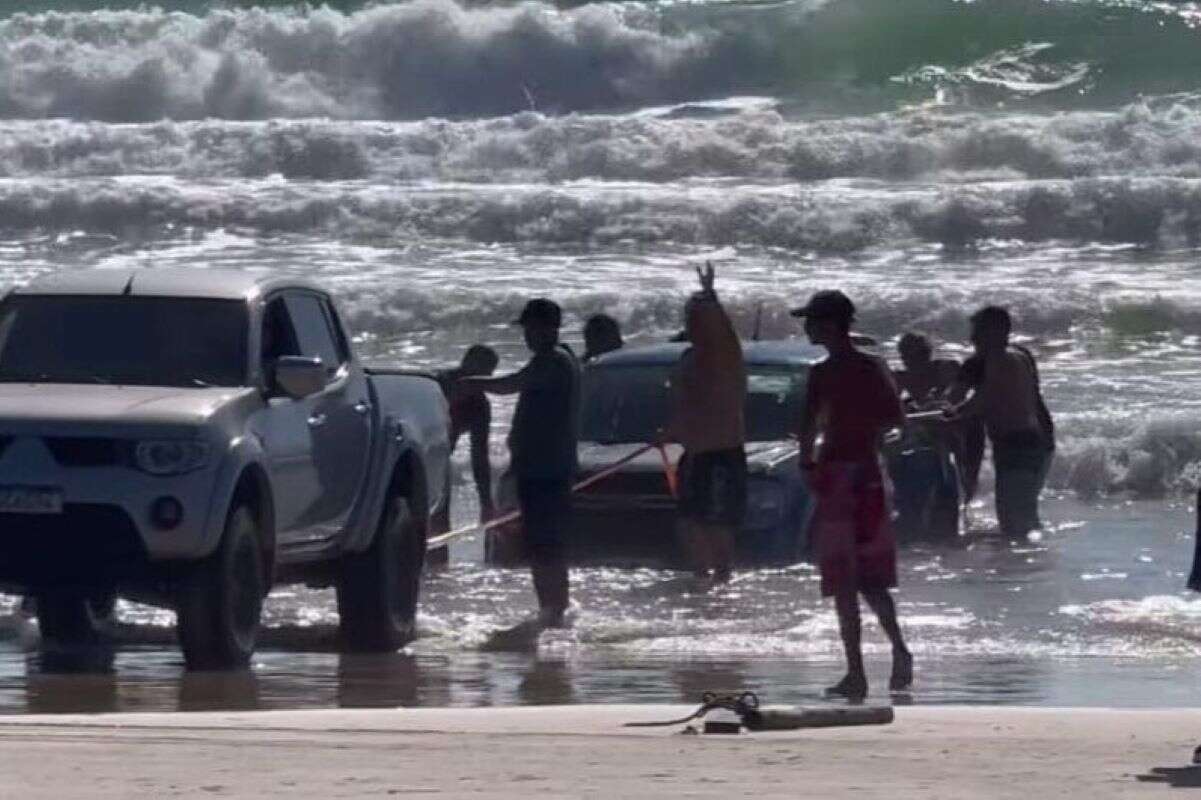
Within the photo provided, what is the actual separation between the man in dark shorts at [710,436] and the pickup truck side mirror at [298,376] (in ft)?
10.7

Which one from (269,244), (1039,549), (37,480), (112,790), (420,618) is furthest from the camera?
(269,244)

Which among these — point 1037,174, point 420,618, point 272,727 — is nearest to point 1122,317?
point 1037,174

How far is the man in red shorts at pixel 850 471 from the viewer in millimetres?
10992

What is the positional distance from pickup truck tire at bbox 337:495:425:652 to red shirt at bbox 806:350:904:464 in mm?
2507

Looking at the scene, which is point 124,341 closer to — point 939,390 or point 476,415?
point 476,415

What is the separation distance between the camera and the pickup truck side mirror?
38.7 ft

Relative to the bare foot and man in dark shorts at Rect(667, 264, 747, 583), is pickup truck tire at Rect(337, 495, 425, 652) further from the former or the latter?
the bare foot

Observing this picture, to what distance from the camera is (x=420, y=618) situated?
13992 millimetres

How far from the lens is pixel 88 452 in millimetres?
11117

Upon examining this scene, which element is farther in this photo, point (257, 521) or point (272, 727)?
point (257, 521)

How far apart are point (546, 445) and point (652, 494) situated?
5.26ft

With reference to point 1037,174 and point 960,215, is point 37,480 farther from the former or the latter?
point 1037,174

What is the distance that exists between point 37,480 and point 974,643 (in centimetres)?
402

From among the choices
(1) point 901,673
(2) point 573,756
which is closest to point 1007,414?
(1) point 901,673
